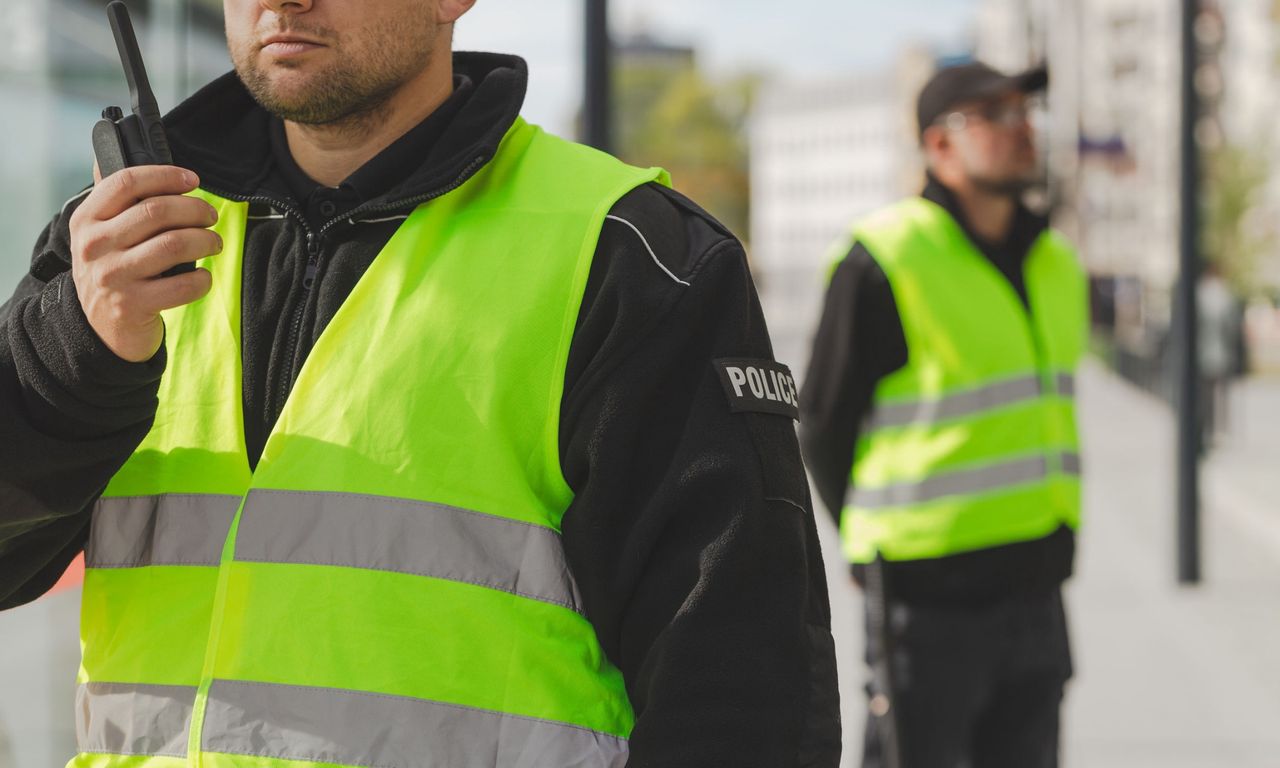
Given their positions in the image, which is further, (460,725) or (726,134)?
(726,134)

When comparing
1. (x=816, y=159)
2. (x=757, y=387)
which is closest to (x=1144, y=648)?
(x=757, y=387)

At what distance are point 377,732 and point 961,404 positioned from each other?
2.67 m

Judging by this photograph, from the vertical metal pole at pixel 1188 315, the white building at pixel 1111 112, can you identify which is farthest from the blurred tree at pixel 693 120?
the vertical metal pole at pixel 1188 315

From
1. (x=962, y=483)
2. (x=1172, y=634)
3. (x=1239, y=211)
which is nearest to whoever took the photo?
(x=962, y=483)

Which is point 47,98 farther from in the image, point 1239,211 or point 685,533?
point 1239,211

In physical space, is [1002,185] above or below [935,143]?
below

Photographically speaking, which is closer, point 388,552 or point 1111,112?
point 388,552

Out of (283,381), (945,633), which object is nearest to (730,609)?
(283,381)

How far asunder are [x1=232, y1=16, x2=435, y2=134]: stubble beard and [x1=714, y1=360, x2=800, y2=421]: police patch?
506mm

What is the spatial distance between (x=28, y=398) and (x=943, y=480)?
2.73 meters

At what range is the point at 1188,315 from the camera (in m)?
9.55

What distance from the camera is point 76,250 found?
1.79 metres

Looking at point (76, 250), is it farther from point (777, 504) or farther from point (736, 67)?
point (736, 67)

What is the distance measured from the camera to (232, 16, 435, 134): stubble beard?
1993 mm
